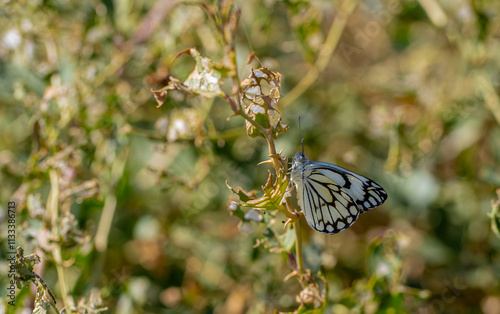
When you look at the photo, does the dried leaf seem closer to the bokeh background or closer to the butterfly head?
the butterfly head

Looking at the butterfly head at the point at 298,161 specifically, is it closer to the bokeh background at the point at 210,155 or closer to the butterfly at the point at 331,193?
the butterfly at the point at 331,193

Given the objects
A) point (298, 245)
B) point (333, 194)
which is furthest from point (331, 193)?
point (298, 245)

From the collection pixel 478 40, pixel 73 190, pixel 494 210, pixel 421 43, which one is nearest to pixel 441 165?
pixel 478 40

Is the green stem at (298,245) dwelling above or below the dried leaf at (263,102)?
below

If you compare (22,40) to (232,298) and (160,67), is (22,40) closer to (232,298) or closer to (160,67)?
(160,67)

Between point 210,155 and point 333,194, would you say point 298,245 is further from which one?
point 210,155

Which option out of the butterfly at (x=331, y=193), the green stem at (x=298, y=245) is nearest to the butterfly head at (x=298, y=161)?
the butterfly at (x=331, y=193)
